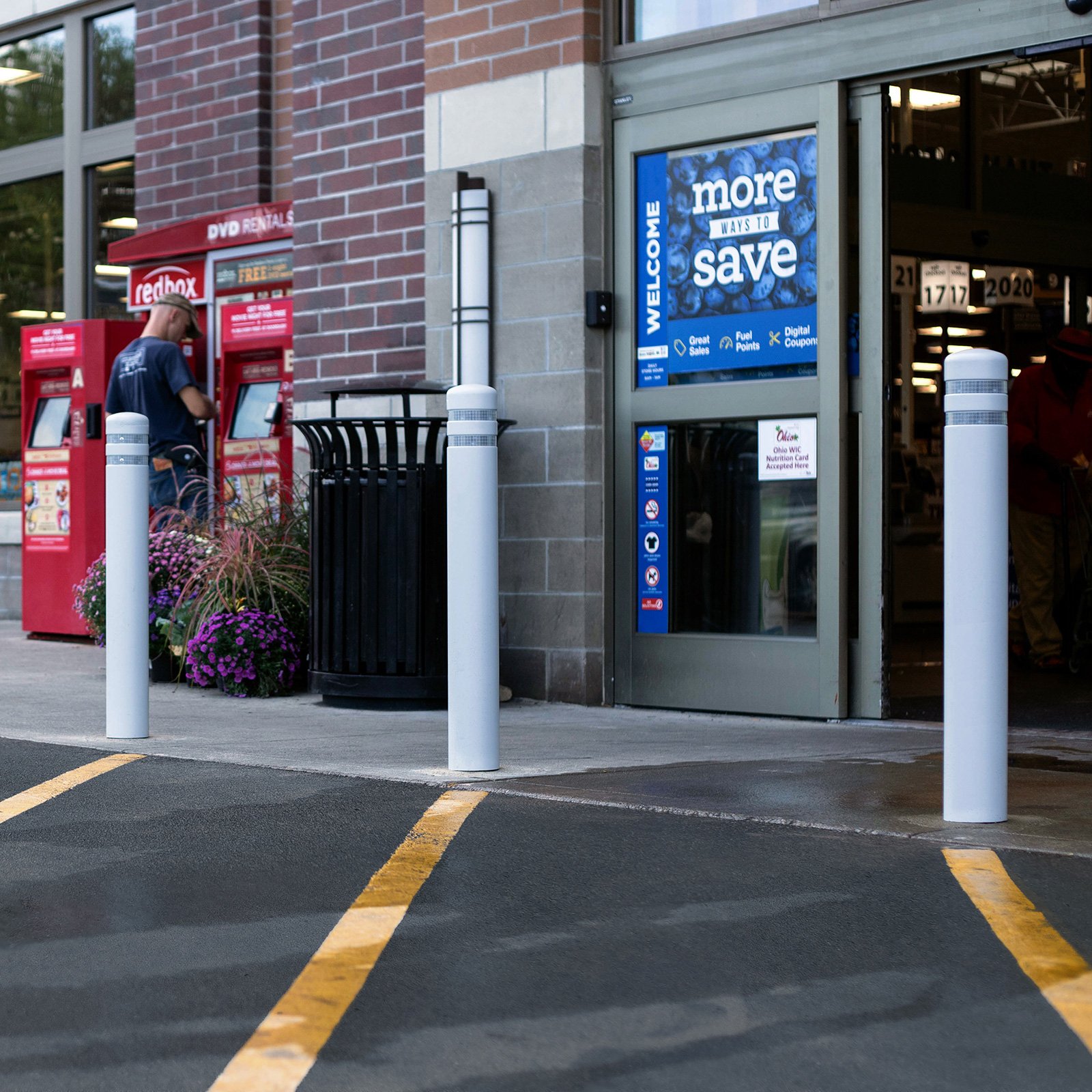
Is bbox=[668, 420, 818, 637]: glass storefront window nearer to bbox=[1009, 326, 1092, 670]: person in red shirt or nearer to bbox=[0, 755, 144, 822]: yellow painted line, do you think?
bbox=[0, 755, 144, 822]: yellow painted line

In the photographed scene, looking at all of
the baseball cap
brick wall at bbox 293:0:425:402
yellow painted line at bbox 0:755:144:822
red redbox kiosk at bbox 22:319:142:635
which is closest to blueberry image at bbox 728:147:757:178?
brick wall at bbox 293:0:425:402

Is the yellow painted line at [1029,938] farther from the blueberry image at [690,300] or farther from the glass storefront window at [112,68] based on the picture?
the glass storefront window at [112,68]

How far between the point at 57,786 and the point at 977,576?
3.03 m

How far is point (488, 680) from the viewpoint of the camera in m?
5.90

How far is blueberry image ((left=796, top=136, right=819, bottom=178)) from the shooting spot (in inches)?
304

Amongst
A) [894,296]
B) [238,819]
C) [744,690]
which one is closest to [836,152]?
[744,690]

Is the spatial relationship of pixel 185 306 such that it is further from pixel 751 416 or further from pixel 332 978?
pixel 332 978

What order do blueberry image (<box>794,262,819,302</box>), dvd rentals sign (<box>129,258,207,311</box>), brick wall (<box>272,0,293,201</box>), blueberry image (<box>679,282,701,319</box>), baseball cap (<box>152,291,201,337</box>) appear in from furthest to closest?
brick wall (<box>272,0,293,201</box>)
dvd rentals sign (<box>129,258,207,311</box>)
baseball cap (<box>152,291,201,337</box>)
blueberry image (<box>679,282,701,319</box>)
blueberry image (<box>794,262,819,302</box>)

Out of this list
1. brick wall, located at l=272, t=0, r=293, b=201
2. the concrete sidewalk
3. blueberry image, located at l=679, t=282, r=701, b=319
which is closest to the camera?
the concrete sidewalk

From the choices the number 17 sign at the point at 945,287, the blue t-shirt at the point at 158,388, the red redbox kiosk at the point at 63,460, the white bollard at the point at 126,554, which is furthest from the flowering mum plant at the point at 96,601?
the number 17 sign at the point at 945,287

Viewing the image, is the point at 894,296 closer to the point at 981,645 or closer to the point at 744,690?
the point at 744,690

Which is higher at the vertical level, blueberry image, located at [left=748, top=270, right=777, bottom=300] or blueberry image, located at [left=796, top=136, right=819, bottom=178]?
blueberry image, located at [left=796, top=136, right=819, bottom=178]

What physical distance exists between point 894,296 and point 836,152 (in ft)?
23.2

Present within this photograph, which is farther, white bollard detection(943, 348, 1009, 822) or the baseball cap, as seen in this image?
the baseball cap
